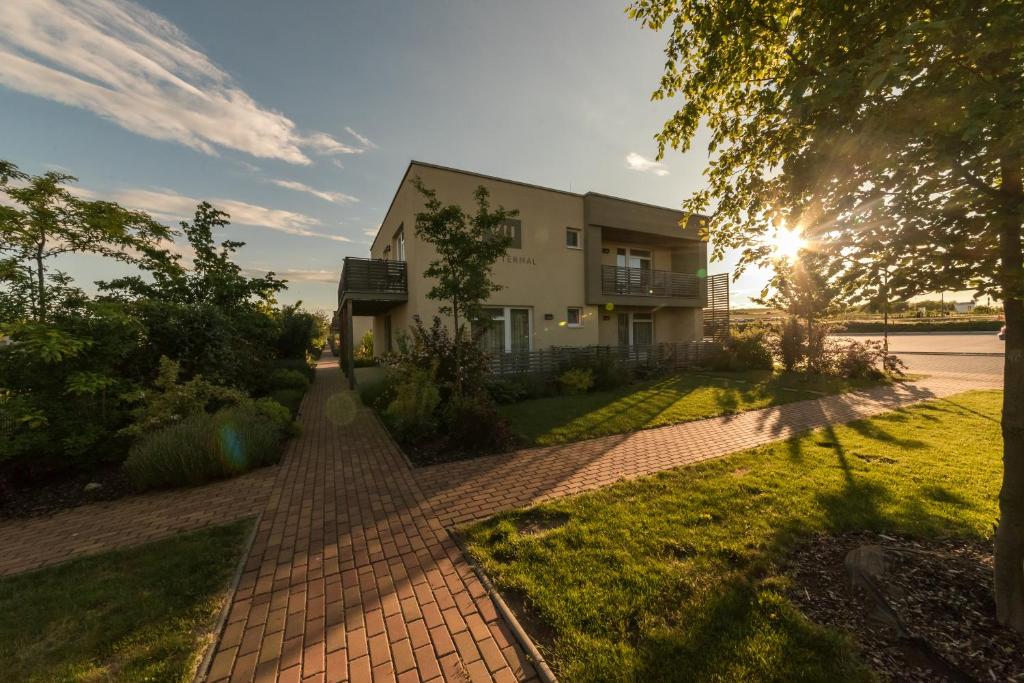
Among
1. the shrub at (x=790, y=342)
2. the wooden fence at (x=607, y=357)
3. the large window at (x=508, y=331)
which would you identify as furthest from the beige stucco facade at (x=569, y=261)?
the shrub at (x=790, y=342)

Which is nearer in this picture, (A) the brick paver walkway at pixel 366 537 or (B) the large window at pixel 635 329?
(A) the brick paver walkway at pixel 366 537

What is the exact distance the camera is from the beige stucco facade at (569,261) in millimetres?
12172

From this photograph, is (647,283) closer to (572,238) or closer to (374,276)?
(572,238)

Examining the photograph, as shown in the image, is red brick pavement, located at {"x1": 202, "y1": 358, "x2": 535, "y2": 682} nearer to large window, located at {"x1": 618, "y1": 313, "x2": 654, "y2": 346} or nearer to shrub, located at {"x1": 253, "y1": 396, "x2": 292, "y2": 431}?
shrub, located at {"x1": 253, "y1": 396, "x2": 292, "y2": 431}

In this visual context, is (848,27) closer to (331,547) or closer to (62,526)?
(331,547)

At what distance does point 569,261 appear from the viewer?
14.1 metres

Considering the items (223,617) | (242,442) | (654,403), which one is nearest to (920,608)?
(223,617)

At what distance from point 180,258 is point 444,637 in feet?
44.2

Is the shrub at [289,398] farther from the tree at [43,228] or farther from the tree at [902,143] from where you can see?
the tree at [902,143]

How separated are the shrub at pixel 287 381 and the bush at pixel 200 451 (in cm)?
736

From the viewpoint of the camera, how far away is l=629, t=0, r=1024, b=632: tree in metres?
1.62

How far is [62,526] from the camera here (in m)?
4.31

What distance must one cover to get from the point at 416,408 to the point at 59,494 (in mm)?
4838

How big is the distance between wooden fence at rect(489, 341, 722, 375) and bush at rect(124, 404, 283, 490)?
5.54 meters
